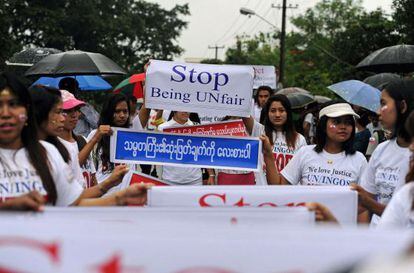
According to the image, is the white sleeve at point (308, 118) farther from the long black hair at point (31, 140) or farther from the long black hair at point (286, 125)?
the long black hair at point (31, 140)

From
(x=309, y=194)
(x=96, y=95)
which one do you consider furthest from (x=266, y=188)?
(x=96, y=95)

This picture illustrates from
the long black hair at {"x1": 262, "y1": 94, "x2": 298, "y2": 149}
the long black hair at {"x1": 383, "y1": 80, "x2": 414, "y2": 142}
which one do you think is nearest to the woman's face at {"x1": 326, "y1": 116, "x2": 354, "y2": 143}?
the long black hair at {"x1": 383, "y1": 80, "x2": 414, "y2": 142}

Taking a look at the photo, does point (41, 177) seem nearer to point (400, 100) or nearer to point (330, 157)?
point (400, 100)

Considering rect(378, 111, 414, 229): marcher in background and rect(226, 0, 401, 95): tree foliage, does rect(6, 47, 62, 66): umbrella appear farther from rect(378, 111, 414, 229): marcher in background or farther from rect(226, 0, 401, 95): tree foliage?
rect(226, 0, 401, 95): tree foliage

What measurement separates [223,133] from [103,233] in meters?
4.74

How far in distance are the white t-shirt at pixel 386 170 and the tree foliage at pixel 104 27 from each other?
121 feet

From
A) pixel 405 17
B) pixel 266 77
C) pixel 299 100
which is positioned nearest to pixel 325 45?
pixel 405 17

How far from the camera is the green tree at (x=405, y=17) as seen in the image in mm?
26844

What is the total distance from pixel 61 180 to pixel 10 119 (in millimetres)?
424

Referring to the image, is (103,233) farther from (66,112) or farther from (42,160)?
(66,112)

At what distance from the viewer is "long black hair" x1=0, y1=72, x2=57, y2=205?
3990 mm

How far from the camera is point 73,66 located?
10.2 meters

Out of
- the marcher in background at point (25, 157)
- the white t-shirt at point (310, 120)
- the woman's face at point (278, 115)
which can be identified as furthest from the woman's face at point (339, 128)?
the white t-shirt at point (310, 120)

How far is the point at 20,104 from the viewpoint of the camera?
4070 millimetres
